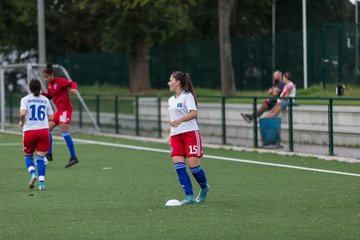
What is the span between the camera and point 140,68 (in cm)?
4341

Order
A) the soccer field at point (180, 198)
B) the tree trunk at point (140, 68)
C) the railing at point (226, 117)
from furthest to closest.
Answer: the tree trunk at point (140, 68) < the railing at point (226, 117) < the soccer field at point (180, 198)

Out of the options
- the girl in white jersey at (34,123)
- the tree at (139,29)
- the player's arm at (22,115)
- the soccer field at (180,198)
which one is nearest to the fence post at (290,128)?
the soccer field at (180,198)

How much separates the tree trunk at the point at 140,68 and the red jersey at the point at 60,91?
2252 centimetres

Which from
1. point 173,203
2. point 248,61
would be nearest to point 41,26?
point 248,61

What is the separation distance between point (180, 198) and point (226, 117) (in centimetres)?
1222

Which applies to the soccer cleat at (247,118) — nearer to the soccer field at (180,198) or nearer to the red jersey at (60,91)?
the soccer field at (180,198)

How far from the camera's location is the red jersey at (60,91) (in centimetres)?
2039

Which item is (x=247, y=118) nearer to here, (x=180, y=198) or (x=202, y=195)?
(x=180, y=198)

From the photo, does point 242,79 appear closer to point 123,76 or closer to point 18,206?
point 123,76

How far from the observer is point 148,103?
98.4ft

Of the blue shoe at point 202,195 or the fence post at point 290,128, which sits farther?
the fence post at point 290,128

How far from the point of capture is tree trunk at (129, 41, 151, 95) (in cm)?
4328

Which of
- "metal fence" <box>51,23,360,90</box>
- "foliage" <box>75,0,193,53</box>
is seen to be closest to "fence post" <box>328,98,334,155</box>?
"metal fence" <box>51,23,360,90</box>

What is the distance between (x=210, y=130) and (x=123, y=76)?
1993 cm
